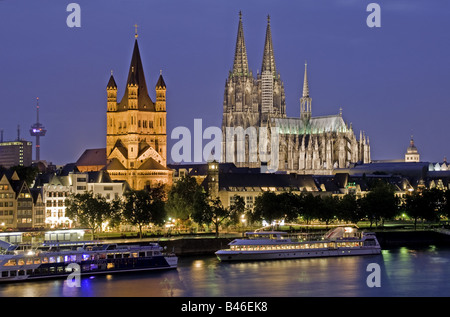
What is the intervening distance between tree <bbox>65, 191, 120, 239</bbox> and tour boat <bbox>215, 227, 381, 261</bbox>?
1643 cm

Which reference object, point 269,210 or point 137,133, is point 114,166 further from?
point 269,210

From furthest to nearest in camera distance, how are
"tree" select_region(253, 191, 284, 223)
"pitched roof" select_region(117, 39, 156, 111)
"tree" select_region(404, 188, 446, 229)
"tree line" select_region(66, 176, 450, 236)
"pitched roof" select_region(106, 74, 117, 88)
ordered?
"pitched roof" select_region(106, 74, 117, 88)
"pitched roof" select_region(117, 39, 156, 111)
"tree" select_region(404, 188, 446, 229)
"tree" select_region(253, 191, 284, 223)
"tree line" select_region(66, 176, 450, 236)

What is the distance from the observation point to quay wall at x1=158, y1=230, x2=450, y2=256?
87.6m

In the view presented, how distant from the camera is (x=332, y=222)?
119 metres

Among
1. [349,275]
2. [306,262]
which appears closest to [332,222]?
[306,262]

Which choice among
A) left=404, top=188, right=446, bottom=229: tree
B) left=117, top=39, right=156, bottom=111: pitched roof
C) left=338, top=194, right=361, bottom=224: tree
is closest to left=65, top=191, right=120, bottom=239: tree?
left=338, top=194, right=361, bottom=224: tree

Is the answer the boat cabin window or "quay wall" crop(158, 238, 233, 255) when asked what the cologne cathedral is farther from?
the boat cabin window

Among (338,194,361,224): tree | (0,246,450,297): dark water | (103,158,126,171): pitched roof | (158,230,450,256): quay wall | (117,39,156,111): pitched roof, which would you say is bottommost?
(0,246,450,297): dark water

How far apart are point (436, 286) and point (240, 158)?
128 metres

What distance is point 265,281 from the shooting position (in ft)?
226

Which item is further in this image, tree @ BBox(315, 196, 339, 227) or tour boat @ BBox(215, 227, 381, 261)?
tree @ BBox(315, 196, 339, 227)
